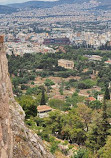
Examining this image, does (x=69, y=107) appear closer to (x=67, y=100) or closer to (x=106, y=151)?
(x=67, y=100)

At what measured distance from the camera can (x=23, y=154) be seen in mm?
6391

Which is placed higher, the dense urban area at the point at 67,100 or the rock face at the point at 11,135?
the rock face at the point at 11,135

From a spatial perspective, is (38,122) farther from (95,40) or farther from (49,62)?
(95,40)

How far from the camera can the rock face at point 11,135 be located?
4.83 metres

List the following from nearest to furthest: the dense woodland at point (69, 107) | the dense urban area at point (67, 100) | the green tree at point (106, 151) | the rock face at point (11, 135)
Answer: the rock face at point (11, 135)
the green tree at point (106, 151)
the dense urban area at point (67, 100)
the dense woodland at point (69, 107)

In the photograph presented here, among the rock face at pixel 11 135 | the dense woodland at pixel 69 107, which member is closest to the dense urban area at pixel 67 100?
the dense woodland at pixel 69 107

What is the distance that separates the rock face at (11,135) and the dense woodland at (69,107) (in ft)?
11.3

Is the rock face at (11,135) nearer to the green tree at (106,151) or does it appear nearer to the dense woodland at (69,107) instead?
the dense woodland at (69,107)

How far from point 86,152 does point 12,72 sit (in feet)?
96.8

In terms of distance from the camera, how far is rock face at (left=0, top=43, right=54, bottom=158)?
4.83m

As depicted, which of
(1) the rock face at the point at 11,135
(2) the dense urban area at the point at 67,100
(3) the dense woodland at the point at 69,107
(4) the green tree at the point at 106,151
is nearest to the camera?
(1) the rock face at the point at 11,135

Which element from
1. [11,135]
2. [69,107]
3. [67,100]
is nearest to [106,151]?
[11,135]

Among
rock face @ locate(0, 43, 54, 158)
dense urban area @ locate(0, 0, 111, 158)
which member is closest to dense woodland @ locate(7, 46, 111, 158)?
dense urban area @ locate(0, 0, 111, 158)

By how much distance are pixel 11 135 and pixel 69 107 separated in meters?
17.1
